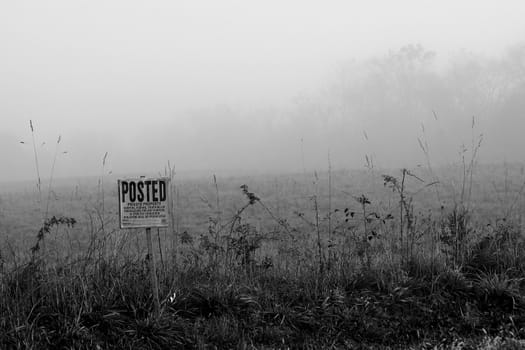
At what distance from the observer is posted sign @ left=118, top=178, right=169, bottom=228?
417 centimetres

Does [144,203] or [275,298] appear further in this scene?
[275,298]

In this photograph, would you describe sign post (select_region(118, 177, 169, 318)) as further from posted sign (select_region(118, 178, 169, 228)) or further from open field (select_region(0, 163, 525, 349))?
open field (select_region(0, 163, 525, 349))

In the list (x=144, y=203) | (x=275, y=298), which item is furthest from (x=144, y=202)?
(x=275, y=298)

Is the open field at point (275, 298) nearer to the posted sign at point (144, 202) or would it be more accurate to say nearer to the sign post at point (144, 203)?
the sign post at point (144, 203)

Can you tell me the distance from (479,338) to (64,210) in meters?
18.3

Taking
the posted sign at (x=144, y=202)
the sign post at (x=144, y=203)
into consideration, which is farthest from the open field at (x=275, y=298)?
the posted sign at (x=144, y=202)

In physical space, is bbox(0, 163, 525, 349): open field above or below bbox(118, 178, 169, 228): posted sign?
below

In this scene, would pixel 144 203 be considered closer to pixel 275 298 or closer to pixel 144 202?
pixel 144 202

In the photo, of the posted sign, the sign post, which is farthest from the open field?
the posted sign

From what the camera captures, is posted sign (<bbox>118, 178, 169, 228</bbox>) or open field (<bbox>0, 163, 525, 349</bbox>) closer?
open field (<bbox>0, 163, 525, 349</bbox>)

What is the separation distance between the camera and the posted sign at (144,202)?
4.17 meters

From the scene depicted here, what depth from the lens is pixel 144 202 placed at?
419 centimetres

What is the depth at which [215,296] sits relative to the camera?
15.0 ft

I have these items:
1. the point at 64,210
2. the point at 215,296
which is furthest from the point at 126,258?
the point at 64,210
